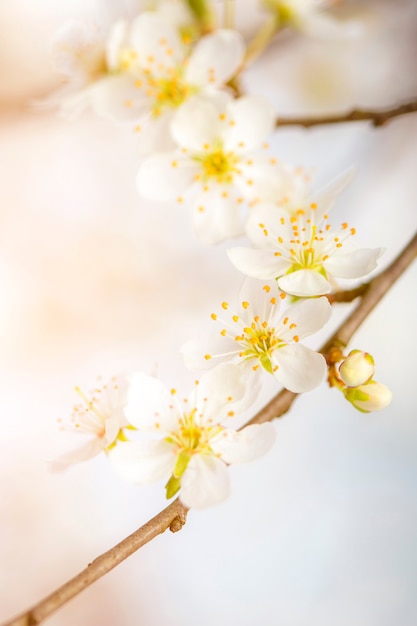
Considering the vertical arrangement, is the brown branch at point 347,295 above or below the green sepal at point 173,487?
above

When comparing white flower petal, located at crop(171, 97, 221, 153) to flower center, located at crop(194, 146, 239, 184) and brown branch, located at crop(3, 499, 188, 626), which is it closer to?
flower center, located at crop(194, 146, 239, 184)

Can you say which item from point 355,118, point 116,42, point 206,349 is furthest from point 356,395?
point 116,42

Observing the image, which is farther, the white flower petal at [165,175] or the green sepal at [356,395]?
the white flower petal at [165,175]

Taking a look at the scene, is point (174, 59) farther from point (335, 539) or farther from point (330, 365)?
point (335, 539)

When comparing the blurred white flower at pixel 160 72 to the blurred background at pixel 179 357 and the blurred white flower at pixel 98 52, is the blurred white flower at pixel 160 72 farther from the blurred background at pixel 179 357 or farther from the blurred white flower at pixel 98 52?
the blurred background at pixel 179 357

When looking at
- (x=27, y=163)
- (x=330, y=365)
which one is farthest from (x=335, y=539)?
(x=27, y=163)

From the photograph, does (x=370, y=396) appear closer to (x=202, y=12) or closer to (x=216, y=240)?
(x=216, y=240)

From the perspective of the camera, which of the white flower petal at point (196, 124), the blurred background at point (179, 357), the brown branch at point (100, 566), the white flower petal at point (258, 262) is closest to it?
the brown branch at point (100, 566)

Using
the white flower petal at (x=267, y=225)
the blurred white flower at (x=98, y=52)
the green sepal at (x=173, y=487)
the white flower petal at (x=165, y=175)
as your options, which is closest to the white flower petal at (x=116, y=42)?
the blurred white flower at (x=98, y=52)
